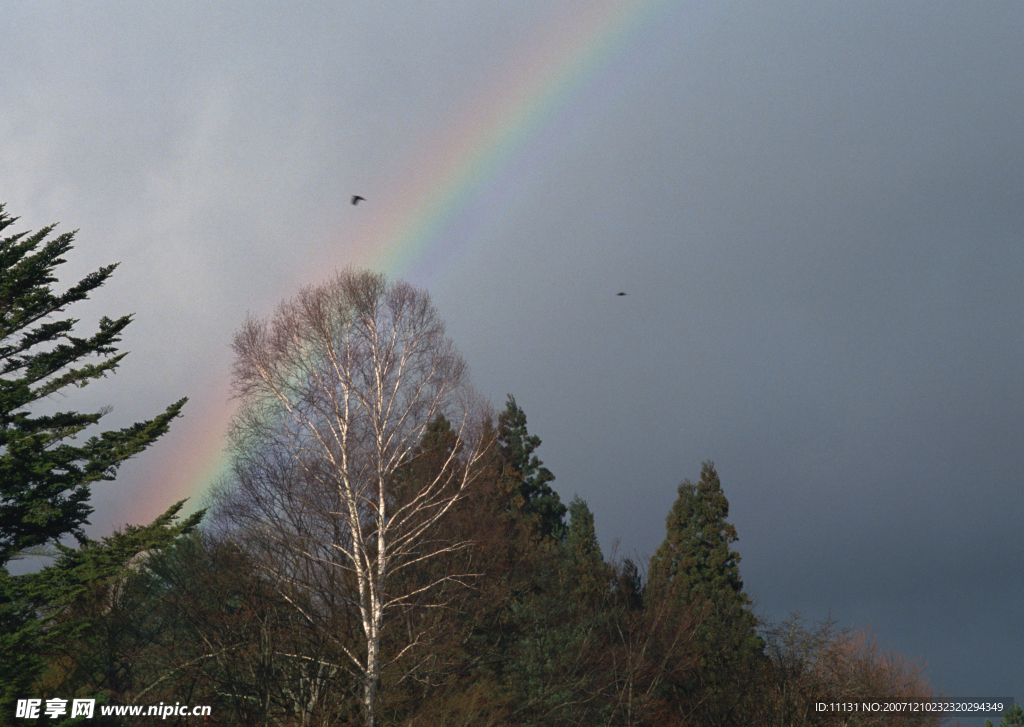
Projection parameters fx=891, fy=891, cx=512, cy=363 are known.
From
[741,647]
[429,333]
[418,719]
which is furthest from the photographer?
[741,647]

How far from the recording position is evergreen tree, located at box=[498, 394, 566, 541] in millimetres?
48406

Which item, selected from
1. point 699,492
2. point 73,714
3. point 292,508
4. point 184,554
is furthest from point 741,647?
point 73,714

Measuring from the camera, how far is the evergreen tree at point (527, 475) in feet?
159

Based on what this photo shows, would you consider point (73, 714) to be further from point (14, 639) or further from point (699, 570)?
point (699, 570)

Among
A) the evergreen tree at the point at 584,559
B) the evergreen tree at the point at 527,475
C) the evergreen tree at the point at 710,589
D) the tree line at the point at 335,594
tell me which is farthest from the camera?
the evergreen tree at the point at 527,475

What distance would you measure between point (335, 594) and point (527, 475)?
92.9 ft

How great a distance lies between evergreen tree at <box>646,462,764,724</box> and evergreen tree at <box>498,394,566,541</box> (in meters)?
7.87

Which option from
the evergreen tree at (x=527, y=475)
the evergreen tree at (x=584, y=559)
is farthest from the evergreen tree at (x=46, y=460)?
the evergreen tree at (x=527, y=475)

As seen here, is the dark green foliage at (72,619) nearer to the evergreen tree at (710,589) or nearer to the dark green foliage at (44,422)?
the dark green foliage at (44,422)

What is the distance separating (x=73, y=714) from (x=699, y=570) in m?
27.1

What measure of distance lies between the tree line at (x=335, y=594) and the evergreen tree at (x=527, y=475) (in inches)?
671

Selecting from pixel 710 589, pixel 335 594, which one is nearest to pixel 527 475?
pixel 710 589

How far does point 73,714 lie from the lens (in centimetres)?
2008

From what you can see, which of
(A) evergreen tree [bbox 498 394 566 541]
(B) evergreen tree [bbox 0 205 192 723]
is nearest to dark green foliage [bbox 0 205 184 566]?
(B) evergreen tree [bbox 0 205 192 723]
